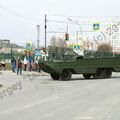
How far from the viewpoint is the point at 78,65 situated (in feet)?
104

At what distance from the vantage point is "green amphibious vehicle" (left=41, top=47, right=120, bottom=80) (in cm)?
3072

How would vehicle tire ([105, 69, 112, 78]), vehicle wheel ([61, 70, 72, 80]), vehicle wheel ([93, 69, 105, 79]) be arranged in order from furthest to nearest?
vehicle tire ([105, 69, 112, 78]) → vehicle wheel ([93, 69, 105, 79]) → vehicle wheel ([61, 70, 72, 80])

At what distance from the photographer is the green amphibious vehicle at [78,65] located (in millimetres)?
30719

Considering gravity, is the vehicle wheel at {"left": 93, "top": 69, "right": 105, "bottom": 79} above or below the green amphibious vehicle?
below

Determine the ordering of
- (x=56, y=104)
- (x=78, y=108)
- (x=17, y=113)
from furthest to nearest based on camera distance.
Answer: (x=56, y=104), (x=78, y=108), (x=17, y=113)

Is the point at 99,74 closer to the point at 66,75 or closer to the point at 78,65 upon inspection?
the point at 78,65

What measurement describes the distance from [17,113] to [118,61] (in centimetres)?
2350

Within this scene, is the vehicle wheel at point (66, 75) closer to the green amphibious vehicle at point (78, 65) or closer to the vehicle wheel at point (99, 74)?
the green amphibious vehicle at point (78, 65)

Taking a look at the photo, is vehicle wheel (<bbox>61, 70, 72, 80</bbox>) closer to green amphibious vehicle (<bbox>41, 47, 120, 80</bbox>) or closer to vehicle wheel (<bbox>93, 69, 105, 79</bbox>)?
green amphibious vehicle (<bbox>41, 47, 120, 80</bbox>)

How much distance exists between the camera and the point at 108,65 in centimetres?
A: 3359

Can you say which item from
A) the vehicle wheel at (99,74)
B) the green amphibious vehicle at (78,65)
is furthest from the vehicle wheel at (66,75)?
the vehicle wheel at (99,74)

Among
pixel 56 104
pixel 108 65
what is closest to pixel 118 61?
pixel 108 65

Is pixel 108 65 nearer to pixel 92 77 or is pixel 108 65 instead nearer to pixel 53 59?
pixel 92 77

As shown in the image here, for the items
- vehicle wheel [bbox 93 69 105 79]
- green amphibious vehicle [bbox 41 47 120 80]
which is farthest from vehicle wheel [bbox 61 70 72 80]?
vehicle wheel [bbox 93 69 105 79]
